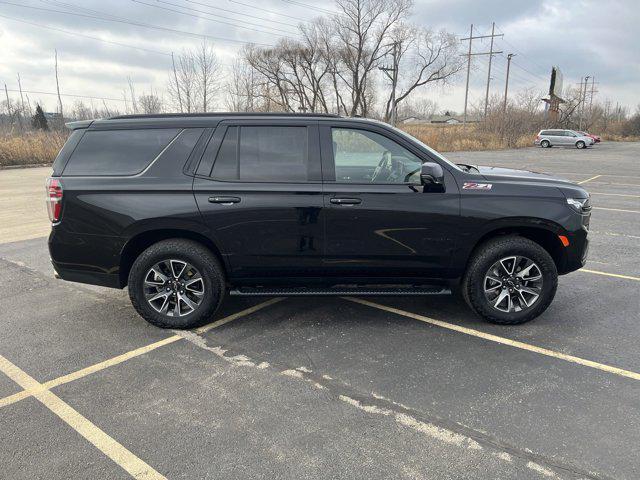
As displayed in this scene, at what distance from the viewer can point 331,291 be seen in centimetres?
425

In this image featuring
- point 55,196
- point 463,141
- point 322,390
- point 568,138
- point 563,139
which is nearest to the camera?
point 322,390

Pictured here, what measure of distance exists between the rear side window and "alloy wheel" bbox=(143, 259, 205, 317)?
92 centimetres

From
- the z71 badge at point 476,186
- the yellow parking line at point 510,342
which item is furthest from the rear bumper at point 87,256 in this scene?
the z71 badge at point 476,186

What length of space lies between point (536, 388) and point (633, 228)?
7020mm

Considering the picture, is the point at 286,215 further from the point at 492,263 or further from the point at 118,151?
the point at 492,263

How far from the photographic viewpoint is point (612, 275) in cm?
581

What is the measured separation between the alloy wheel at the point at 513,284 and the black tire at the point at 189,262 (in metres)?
2.44

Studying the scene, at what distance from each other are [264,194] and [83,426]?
217 cm

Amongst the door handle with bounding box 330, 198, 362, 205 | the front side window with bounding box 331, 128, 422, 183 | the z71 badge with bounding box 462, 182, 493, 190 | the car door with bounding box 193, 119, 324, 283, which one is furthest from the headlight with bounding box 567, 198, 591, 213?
the car door with bounding box 193, 119, 324, 283

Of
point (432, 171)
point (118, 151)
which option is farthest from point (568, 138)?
point (118, 151)

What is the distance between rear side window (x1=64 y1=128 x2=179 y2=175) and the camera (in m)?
4.15

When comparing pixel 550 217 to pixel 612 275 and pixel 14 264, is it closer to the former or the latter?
pixel 612 275

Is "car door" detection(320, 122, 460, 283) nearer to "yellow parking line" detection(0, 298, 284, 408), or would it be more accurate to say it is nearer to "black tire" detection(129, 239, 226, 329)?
"black tire" detection(129, 239, 226, 329)

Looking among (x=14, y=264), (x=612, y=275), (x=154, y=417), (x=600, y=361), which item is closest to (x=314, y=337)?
(x=154, y=417)
